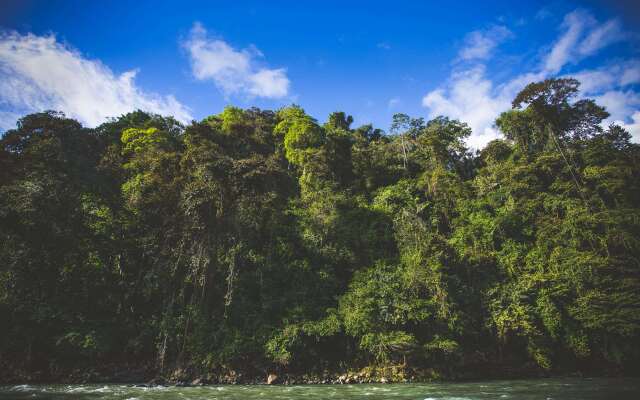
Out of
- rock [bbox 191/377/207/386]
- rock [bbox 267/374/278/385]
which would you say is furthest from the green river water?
rock [bbox 267/374/278/385]

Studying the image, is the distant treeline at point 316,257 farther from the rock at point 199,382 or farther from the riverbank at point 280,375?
the rock at point 199,382

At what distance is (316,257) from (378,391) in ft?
27.9

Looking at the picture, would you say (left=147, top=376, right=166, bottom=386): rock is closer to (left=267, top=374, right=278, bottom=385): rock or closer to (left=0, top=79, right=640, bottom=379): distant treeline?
(left=0, top=79, right=640, bottom=379): distant treeline

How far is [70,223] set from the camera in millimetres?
15688

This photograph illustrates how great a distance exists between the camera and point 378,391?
444 inches

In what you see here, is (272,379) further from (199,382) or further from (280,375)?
(199,382)

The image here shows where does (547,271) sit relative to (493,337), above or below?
above

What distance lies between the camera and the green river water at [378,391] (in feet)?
32.0

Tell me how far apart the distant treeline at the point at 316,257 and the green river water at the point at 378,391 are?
2229 millimetres

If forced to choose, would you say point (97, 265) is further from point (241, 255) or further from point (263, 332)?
point (263, 332)

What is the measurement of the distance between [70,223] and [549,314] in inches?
920

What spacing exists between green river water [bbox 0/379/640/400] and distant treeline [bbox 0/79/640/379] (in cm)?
223


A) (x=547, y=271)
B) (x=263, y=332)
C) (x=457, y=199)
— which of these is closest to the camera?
(x=263, y=332)

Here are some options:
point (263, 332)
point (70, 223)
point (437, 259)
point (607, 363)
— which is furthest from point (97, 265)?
point (607, 363)
